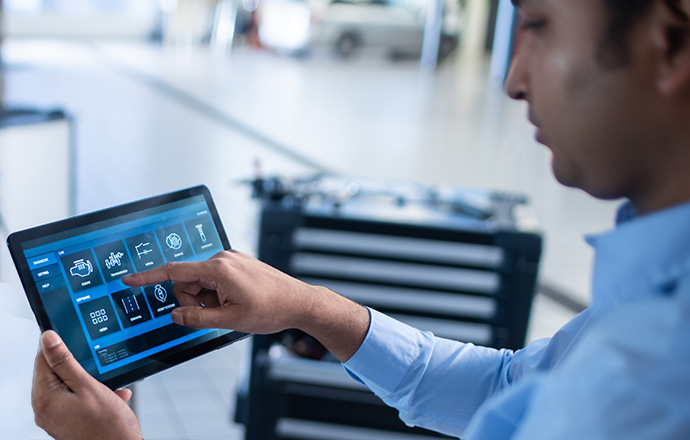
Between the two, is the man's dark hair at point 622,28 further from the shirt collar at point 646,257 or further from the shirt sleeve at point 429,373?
the shirt sleeve at point 429,373

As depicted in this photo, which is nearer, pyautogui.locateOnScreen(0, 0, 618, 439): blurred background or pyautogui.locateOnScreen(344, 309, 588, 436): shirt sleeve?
pyautogui.locateOnScreen(344, 309, 588, 436): shirt sleeve

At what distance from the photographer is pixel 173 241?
3.43ft

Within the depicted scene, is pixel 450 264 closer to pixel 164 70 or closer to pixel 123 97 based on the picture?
pixel 123 97

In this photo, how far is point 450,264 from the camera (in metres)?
2.12

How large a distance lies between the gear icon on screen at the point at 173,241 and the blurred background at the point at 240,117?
0.78ft

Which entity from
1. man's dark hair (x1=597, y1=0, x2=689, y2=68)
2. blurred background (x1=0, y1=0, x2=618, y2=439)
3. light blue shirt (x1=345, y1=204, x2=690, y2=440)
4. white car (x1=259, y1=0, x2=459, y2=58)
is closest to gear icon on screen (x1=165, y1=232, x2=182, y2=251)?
blurred background (x1=0, y1=0, x2=618, y2=439)

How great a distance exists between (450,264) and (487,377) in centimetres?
106

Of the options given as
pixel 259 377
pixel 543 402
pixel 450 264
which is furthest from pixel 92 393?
pixel 450 264

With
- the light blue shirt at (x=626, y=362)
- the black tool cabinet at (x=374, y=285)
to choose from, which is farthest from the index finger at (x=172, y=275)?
the black tool cabinet at (x=374, y=285)

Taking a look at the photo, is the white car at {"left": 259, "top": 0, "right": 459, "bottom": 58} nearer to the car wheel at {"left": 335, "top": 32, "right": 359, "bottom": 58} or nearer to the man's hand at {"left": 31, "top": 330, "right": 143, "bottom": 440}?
the car wheel at {"left": 335, "top": 32, "right": 359, "bottom": 58}

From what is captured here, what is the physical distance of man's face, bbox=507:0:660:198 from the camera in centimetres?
68

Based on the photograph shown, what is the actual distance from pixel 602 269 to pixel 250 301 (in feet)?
1.50

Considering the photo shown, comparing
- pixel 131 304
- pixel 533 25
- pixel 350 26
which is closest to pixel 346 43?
pixel 350 26

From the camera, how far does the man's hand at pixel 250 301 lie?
0.93 m
